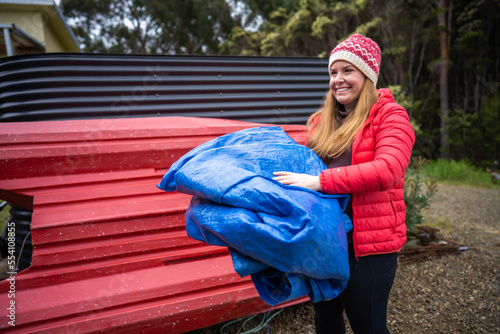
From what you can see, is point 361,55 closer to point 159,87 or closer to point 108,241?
point 159,87

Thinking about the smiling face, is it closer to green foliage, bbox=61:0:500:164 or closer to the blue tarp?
the blue tarp

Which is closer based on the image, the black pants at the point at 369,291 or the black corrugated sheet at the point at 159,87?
the black pants at the point at 369,291

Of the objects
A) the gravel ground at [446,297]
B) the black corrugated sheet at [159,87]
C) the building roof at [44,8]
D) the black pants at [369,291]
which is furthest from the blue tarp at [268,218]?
the building roof at [44,8]

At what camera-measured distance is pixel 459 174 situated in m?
8.79

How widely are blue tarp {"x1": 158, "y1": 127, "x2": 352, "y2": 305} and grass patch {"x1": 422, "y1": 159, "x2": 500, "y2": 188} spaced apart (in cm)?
829

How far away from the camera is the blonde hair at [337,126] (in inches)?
54.3

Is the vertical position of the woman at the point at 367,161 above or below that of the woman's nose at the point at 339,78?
below

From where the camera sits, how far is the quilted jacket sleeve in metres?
1.18

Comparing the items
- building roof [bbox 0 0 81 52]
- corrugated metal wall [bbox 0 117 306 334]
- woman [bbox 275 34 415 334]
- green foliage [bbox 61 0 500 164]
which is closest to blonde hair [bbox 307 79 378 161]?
woman [bbox 275 34 415 334]

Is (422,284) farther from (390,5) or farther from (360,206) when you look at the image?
(390,5)

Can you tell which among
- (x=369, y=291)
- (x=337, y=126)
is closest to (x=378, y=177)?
(x=337, y=126)

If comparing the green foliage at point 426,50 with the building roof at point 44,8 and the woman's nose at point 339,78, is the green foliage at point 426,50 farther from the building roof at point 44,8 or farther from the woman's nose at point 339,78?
the woman's nose at point 339,78

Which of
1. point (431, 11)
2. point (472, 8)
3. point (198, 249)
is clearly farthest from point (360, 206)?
point (472, 8)

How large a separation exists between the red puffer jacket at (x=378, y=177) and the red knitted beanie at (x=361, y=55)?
0.12 meters
